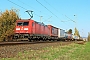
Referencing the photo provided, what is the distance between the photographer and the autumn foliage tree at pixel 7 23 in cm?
4883

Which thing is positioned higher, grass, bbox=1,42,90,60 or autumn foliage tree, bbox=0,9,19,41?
autumn foliage tree, bbox=0,9,19,41

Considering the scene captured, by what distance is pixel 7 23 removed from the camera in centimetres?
5100

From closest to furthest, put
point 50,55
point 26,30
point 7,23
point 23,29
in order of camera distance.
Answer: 1. point 50,55
2. point 26,30
3. point 23,29
4. point 7,23

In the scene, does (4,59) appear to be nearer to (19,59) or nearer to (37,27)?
(19,59)

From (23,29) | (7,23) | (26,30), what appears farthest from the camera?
(7,23)

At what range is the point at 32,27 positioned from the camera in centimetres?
2703

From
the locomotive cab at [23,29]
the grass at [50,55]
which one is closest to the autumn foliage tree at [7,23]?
the locomotive cab at [23,29]

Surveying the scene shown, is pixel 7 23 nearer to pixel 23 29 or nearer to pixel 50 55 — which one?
pixel 23 29

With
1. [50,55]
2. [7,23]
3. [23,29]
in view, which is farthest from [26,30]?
[7,23]

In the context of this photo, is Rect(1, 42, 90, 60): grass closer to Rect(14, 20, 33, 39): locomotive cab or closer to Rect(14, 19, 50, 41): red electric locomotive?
Rect(14, 19, 50, 41): red electric locomotive

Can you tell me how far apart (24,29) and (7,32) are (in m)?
23.0

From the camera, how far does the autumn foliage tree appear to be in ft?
160

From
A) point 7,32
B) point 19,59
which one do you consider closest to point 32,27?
point 19,59

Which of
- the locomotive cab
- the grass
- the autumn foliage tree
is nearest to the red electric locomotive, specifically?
the locomotive cab
